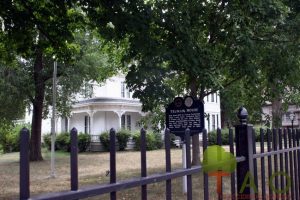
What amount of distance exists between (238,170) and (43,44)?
8209mm

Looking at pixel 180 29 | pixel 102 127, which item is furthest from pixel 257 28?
pixel 102 127

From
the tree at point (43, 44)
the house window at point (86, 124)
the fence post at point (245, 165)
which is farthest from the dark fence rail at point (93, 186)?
the house window at point (86, 124)

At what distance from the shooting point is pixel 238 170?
3963 mm

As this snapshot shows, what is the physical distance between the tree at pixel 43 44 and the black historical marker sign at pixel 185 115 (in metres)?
2.92

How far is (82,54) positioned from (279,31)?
12713 millimetres

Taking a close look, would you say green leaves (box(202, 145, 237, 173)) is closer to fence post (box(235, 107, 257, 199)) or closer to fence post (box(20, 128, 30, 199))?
fence post (box(235, 107, 257, 199))

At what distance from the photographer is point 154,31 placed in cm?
841

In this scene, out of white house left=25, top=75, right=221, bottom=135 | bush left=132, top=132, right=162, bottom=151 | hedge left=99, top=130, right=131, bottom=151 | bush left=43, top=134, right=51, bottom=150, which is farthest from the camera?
bush left=43, top=134, right=51, bottom=150

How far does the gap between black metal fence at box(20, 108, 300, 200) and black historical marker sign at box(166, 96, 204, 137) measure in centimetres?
400

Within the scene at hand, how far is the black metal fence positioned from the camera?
80.7 inches

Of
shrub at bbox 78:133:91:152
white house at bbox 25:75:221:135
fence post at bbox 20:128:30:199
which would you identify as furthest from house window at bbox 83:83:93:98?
fence post at bbox 20:128:30:199

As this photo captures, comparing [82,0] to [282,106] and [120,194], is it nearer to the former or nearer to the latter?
[120,194]

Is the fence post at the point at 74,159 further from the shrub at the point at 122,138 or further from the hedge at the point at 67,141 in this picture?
the hedge at the point at 67,141

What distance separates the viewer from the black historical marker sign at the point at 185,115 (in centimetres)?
934
